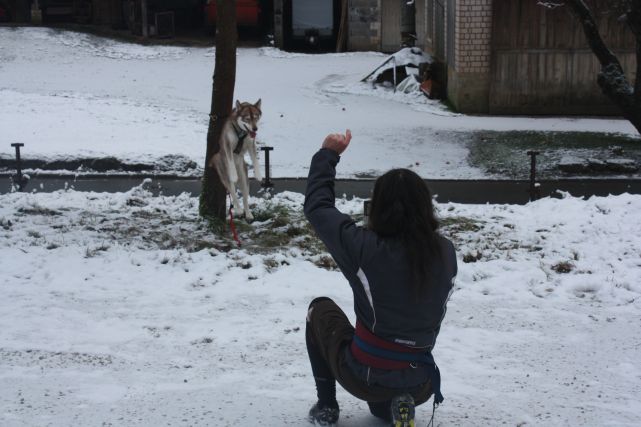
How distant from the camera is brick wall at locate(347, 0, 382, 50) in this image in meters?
30.3

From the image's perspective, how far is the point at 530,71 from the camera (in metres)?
19.6

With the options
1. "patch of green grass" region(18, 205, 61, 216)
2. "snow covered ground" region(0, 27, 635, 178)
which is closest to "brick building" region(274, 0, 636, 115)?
"snow covered ground" region(0, 27, 635, 178)

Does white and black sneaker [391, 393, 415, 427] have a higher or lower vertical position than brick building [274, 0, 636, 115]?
lower

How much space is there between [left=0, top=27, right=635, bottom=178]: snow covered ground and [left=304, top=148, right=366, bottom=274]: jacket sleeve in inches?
403

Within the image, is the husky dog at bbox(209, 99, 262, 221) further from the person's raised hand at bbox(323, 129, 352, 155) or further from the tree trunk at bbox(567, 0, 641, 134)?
the tree trunk at bbox(567, 0, 641, 134)

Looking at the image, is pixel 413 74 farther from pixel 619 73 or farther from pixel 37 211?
pixel 37 211

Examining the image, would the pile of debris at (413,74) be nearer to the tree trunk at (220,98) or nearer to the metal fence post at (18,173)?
the metal fence post at (18,173)

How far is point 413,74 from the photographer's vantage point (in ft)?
74.9

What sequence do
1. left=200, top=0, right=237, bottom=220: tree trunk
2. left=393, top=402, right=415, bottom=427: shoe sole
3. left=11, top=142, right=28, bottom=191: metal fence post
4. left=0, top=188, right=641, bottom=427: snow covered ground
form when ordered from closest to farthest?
1. left=393, top=402, right=415, bottom=427: shoe sole
2. left=0, top=188, right=641, bottom=427: snow covered ground
3. left=200, top=0, right=237, bottom=220: tree trunk
4. left=11, top=142, right=28, bottom=191: metal fence post

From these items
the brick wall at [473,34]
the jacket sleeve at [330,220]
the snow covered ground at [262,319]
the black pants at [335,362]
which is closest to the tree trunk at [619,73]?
the snow covered ground at [262,319]

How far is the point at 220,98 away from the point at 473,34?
11.0 m

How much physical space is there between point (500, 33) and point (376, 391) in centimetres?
1640

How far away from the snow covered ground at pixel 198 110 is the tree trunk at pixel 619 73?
11.0 feet

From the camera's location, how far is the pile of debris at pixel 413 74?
2184 centimetres
